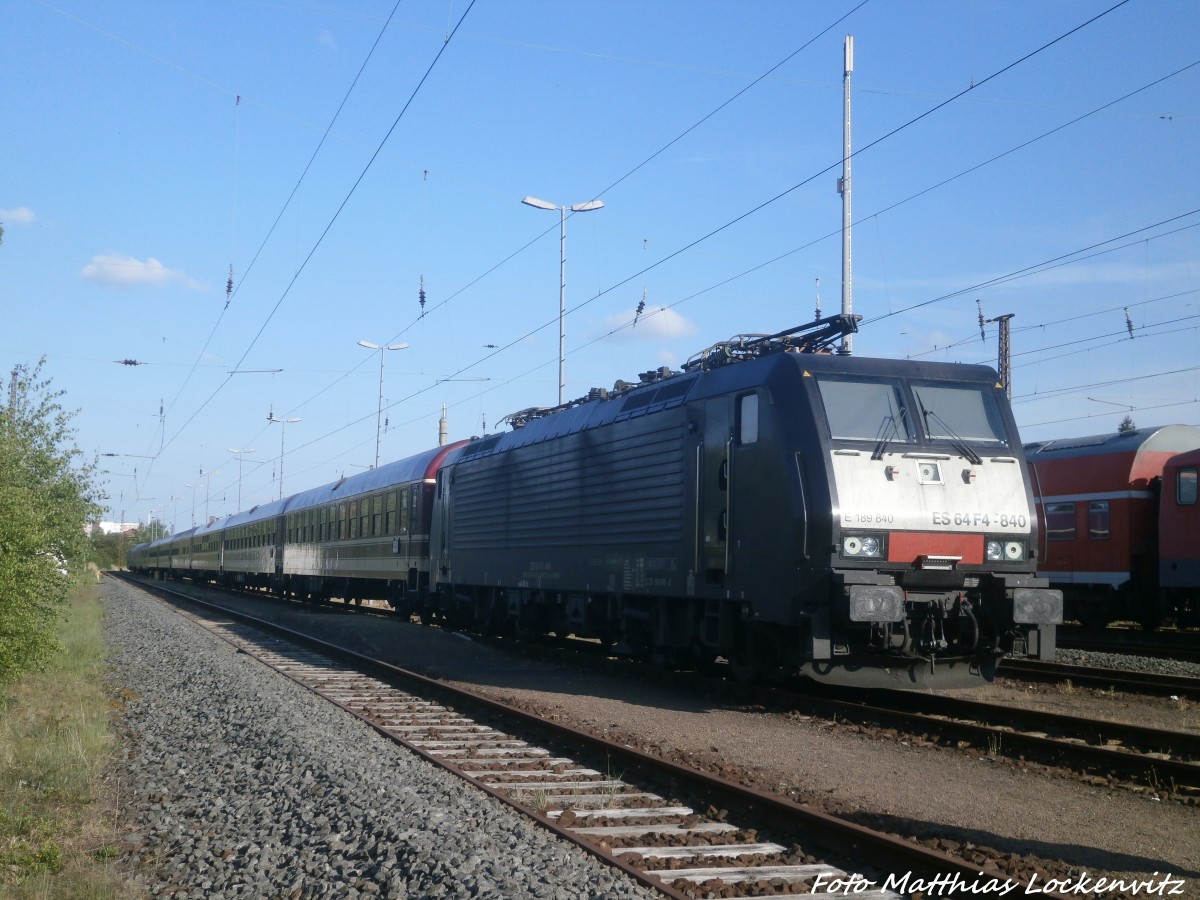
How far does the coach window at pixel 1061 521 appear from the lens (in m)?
22.9

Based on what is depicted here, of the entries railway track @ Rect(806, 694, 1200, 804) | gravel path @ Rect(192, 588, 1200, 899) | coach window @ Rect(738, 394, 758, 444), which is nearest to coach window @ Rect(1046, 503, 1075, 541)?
gravel path @ Rect(192, 588, 1200, 899)

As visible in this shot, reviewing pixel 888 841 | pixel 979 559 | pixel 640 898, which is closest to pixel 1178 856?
pixel 888 841

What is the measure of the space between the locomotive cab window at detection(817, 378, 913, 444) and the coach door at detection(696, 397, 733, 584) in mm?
1314

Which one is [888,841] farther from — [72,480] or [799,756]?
[72,480]

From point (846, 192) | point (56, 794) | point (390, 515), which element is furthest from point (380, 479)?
point (56, 794)

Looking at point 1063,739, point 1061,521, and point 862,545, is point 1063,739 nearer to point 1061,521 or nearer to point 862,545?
point 862,545

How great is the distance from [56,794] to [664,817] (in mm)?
4539

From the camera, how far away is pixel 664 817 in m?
7.15

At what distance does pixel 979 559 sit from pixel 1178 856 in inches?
186

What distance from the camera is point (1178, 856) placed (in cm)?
608

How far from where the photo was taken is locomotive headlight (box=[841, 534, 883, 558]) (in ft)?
33.4

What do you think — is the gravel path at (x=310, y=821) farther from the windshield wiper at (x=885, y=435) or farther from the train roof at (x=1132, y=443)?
the train roof at (x=1132, y=443)

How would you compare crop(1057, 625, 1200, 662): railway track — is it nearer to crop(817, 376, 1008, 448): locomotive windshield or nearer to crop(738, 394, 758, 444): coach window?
crop(817, 376, 1008, 448): locomotive windshield

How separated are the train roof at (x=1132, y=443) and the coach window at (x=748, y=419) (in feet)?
39.0
